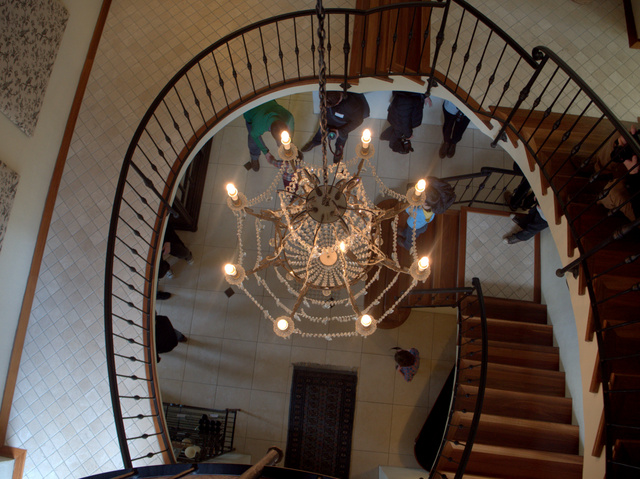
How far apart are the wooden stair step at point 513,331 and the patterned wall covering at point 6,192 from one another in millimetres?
4774

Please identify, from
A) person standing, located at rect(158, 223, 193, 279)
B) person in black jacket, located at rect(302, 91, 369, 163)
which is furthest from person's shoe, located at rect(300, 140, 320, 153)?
person standing, located at rect(158, 223, 193, 279)

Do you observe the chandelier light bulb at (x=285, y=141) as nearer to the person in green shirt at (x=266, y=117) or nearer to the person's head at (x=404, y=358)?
the person in green shirt at (x=266, y=117)

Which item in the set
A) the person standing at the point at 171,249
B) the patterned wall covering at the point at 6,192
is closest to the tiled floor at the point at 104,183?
the patterned wall covering at the point at 6,192

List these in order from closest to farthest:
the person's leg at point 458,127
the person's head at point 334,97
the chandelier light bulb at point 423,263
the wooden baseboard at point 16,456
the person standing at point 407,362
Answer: the chandelier light bulb at point 423,263
the wooden baseboard at point 16,456
the person's head at point 334,97
the person standing at point 407,362
the person's leg at point 458,127

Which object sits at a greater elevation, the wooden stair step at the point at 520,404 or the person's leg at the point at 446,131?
the person's leg at the point at 446,131

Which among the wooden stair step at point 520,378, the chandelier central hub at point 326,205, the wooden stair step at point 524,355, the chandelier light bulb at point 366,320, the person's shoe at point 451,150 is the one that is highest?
the person's shoe at point 451,150

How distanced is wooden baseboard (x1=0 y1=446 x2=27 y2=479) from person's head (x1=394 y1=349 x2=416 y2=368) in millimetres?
3943

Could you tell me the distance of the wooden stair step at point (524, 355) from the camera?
4.59 metres

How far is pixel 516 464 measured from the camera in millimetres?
3754

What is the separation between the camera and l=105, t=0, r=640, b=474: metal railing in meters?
3.12

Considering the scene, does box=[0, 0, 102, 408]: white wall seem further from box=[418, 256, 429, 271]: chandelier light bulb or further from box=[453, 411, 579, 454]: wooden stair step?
box=[453, 411, 579, 454]: wooden stair step

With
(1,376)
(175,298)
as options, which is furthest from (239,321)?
(1,376)

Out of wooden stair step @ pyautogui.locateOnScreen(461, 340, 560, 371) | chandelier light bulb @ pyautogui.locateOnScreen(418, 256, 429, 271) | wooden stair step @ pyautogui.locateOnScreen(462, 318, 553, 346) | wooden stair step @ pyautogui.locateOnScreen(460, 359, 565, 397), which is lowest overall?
wooden stair step @ pyautogui.locateOnScreen(460, 359, 565, 397)

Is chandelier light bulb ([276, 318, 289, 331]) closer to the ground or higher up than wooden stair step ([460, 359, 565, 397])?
higher up
